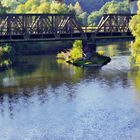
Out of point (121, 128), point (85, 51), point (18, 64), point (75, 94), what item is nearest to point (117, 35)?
point (85, 51)

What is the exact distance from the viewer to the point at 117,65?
383 ft

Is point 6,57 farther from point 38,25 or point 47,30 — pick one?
point 47,30

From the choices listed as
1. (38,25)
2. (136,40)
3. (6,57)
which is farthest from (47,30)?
(136,40)

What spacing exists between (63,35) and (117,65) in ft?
59.7

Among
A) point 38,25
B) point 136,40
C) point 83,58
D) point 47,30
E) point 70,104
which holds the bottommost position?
point 70,104

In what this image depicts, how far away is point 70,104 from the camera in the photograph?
7612 cm

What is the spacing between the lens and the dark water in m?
61.4

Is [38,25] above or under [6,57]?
above

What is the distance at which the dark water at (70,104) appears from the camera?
6141cm

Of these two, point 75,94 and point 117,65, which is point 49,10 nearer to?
point 117,65

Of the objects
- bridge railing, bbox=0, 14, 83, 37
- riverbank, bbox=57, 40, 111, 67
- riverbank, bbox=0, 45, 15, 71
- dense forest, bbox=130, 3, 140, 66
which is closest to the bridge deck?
bridge railing, bbox=0, 14, 83, 37

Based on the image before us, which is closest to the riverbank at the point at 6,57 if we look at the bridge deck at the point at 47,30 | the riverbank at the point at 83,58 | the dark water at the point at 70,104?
the bridge deck at the point at 47,30

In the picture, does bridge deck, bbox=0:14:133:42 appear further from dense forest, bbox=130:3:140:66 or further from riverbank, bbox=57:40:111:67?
dense forest, bbox=130:3:140:66

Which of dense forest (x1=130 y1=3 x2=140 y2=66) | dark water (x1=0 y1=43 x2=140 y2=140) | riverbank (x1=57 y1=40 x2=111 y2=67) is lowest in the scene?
dark water (x1=0 y1=43 x2=140 y2=140)
